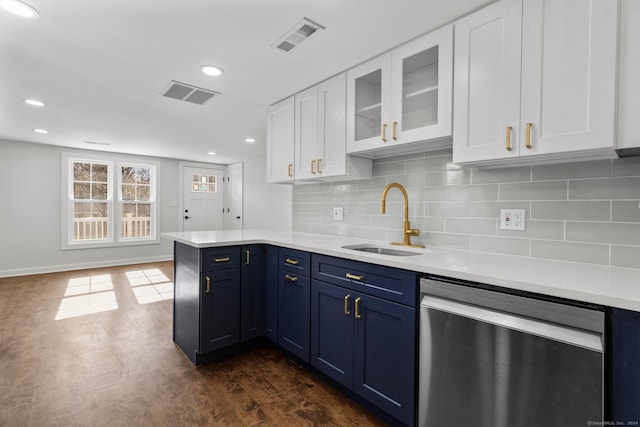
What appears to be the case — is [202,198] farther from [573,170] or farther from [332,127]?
[573,170]

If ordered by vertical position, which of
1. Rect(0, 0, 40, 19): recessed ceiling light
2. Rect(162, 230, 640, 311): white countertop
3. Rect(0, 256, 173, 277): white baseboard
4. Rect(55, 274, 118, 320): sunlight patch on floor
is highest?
Rect(0, 0, 40, 19): recessed ceiling light

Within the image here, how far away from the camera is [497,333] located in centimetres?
118

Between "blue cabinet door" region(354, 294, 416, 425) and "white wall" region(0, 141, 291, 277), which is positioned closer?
"blue cabinet door" region(354, 294, 416, 425)

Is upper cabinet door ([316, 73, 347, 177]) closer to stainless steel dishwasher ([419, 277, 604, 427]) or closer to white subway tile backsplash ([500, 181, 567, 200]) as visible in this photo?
white subway tile backsplash ([500, 181, 567, 200])

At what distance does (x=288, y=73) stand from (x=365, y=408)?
2.39 meters

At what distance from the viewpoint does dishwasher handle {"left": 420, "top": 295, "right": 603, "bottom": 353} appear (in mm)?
994

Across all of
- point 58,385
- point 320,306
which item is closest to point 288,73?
point 320,306

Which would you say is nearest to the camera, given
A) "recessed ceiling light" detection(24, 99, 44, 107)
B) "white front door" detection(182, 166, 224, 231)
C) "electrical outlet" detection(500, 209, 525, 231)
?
"electrical outlet" detection(500, 209, 525, 231)

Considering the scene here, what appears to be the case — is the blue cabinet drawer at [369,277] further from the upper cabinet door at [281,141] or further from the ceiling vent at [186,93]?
the ceiling vent at [186,93]

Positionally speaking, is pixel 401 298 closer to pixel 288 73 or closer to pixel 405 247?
pixel 405 247

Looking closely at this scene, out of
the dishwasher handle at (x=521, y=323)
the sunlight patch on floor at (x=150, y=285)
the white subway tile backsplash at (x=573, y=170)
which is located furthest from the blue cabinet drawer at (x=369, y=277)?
the sunlight patch on floor at (x=150, y=285)

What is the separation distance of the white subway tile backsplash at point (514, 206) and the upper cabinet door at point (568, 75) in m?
0.34

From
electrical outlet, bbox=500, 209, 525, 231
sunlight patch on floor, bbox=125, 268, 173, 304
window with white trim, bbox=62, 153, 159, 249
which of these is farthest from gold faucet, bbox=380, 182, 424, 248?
window with white trim, bbox=62, 153, 159, 249

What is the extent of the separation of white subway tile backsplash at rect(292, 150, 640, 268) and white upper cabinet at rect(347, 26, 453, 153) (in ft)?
1.06
